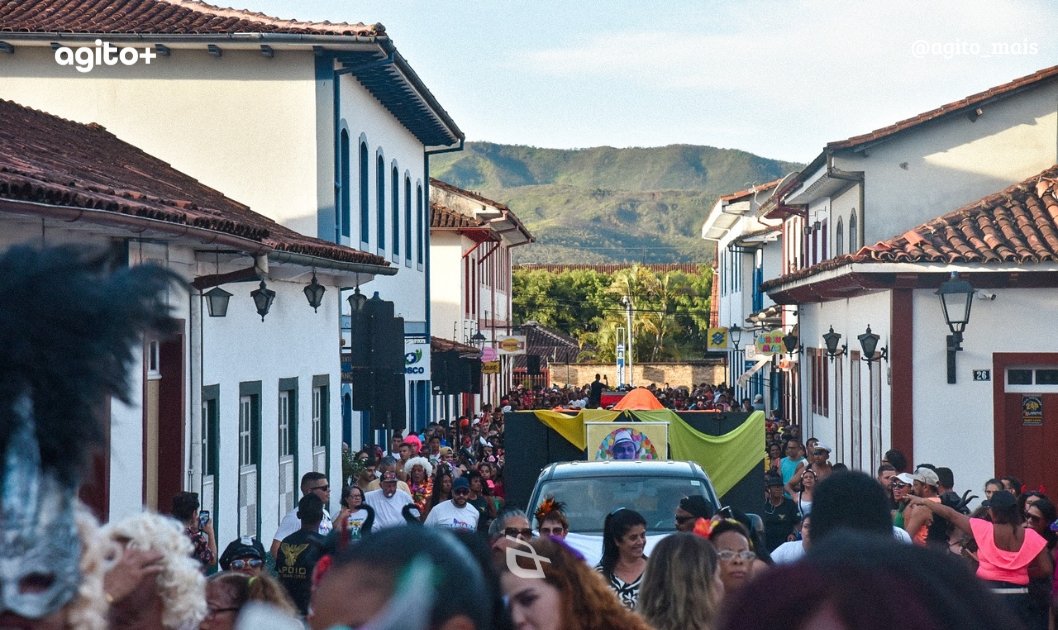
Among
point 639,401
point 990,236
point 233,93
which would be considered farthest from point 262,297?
point 639,401

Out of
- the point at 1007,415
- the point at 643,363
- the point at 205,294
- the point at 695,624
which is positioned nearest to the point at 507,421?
the point at 205,294

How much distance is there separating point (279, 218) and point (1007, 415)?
1032cm

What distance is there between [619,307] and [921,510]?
7931 centimetres

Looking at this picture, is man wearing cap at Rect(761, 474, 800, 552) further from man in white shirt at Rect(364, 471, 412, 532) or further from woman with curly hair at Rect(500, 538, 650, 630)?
woman with curly hair at Rect(500, 538, 650, 630)

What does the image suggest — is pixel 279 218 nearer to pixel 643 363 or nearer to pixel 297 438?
pixel 297 438

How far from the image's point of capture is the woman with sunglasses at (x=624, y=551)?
7.48 meters

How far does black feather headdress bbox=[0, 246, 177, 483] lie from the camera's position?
7.47ft

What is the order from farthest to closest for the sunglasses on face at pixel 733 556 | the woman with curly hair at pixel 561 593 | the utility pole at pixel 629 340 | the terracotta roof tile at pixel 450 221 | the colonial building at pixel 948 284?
the utility pole at pixel 629 340, the terracotta roof tile at pixel 450 221, the colonial building at pixel 948 284, the sunglasses on face at pixel 733 556, the woman with curly hair at pixel 561 593

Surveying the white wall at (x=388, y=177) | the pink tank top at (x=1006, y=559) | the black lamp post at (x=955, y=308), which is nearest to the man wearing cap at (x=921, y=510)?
the pink tank top at (x=1006, y=559)

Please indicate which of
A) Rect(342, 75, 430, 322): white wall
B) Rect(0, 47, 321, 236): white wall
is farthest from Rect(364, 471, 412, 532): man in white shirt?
Rect(342, 75, 430, 322): white wall

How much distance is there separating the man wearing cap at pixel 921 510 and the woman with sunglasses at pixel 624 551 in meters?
1.41

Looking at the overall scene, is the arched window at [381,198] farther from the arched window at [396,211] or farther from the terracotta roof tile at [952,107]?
the terracotta roof tile at [952,107]

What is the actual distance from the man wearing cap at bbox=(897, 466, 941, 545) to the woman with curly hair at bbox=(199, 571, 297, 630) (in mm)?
3585

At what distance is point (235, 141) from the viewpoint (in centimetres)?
2103
